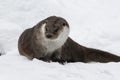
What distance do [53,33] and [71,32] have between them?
2997mm

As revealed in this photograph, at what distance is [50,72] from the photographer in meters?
5.68

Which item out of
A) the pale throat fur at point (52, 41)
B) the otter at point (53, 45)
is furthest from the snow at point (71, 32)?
the pale throat fur at point (52, 41)

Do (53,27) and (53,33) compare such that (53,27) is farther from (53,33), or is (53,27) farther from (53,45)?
(53,45)

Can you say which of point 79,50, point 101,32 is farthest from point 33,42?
point 101,32

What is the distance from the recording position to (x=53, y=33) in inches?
255

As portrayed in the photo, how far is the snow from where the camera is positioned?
573 cm

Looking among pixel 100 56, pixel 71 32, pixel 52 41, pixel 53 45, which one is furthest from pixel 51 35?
pixel 71 32

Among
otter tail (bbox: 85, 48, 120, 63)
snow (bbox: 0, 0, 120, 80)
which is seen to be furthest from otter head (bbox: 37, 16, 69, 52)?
otter tail (bbox: 85, 48, 120, 63)

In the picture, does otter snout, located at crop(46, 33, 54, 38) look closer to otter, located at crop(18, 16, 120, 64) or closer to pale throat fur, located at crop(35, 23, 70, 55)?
otter, located at crop(18, 16, 120, 64)

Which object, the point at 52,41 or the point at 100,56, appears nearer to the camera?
the point at 52,41

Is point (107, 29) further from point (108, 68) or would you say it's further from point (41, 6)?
point (108, 68)

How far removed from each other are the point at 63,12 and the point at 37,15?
56 centimetres

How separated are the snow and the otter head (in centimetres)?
36

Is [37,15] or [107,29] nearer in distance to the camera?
[107,29]
